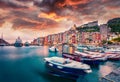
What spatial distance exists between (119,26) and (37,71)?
262cm

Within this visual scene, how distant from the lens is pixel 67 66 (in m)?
5.19

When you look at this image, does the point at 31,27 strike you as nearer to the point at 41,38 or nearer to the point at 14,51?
the point at 41,38

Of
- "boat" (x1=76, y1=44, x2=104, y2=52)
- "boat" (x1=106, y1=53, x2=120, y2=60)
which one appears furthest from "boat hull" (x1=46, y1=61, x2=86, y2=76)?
"boat" (x1=106, y1=53, x2=120, y2=60)

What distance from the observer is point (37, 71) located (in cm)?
499

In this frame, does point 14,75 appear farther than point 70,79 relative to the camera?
No

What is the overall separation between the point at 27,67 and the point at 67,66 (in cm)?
91

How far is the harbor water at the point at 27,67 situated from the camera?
15.7 ft

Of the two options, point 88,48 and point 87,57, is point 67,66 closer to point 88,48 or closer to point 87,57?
point 87,57

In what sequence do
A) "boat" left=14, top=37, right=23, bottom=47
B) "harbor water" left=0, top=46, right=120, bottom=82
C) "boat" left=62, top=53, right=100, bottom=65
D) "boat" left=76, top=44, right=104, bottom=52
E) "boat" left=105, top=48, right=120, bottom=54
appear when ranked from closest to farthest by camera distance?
"harbor water" left=0, top=46, right=120, bottom=82
"boat" left=14, top=37, right=23, bottom=47
"boat" left=62, top=53, right=100, bottom=65
"boat" left=76, top=44, right=104, bottom=52
"boat" left=105, top=48, right=120, bottom=54

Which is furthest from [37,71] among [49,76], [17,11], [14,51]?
[17,11]

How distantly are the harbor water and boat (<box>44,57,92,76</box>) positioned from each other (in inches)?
5.2

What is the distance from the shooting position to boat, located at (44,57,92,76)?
5.16m

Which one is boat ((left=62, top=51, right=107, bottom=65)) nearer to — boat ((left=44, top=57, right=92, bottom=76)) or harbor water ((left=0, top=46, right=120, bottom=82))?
boat ((left=44, top=57, right=92, bottom=76))

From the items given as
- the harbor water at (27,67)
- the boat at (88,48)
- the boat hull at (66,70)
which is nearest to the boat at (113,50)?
the boat at (88,48)
